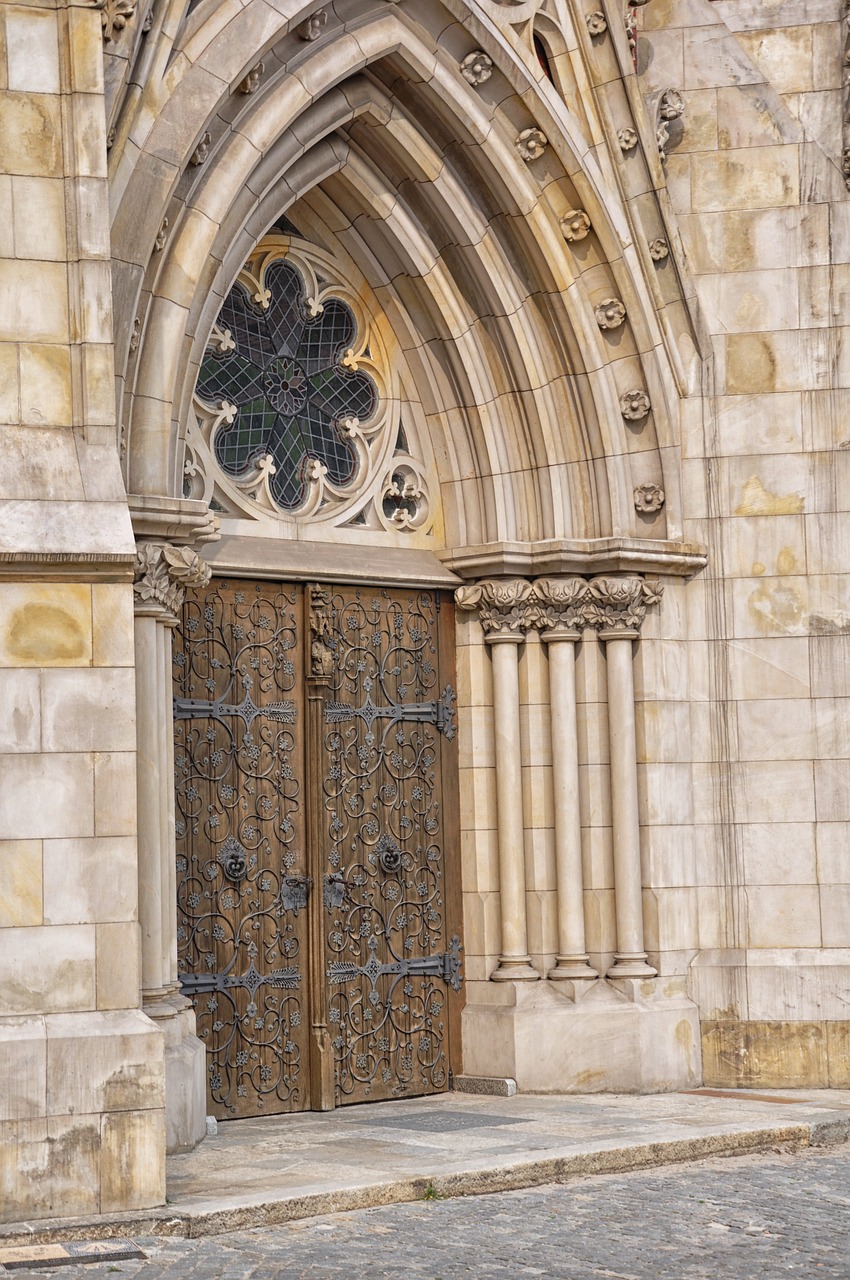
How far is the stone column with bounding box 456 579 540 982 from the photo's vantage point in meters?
10.8

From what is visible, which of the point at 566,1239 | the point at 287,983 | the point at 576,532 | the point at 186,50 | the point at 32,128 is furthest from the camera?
the point at 576,532

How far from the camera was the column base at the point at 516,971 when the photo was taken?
10.8 meters

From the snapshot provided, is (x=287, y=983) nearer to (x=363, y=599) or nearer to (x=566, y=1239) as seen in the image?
(x=363, y=599)

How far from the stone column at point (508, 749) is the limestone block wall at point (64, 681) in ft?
12.4

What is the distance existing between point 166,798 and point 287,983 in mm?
1753

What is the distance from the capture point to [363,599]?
10930 mm

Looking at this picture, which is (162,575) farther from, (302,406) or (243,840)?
(302,406)

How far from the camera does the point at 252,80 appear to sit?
9438 mm

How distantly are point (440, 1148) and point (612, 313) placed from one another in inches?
191

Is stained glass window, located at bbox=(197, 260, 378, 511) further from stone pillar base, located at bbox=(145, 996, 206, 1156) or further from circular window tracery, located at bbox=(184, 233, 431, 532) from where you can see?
stone pillar base, located at bbox=(145, 996, 206, 1156)

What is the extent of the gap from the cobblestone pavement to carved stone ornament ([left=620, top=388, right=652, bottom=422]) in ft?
14.8

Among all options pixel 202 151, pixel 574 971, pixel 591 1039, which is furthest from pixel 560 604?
pixel 202 151

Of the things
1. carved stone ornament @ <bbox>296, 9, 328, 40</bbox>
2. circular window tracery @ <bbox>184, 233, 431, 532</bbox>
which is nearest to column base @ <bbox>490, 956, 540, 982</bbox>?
circular window tracery @ <bbox>184, 233, 431, 532</bbox>

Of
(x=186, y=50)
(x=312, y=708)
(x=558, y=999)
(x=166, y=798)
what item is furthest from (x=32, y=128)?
(x=558, y=999)
